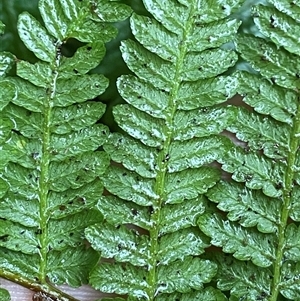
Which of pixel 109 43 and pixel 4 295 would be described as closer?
pixel 4 295

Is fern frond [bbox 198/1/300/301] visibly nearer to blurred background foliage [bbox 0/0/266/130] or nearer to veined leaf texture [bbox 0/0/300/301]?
veined leaf texture [bbox 0/0/300/301]

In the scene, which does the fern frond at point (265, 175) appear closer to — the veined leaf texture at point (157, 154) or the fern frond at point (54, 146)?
the veined leaf texture at point (157, 154)

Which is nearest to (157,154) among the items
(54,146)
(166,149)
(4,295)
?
(166,149)

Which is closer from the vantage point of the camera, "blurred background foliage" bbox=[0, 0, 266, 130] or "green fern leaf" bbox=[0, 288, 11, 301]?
"green fern leaf" bbox=[0, 288, 11, 301]

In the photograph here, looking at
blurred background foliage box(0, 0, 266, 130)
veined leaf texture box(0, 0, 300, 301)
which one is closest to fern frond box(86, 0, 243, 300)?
A: veined leaf texture box(0, 0, 300, 301)

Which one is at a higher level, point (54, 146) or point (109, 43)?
point (109, 43)

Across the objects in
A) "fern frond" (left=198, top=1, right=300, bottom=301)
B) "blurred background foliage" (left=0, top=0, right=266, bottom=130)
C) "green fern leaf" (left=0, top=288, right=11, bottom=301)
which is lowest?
"green fern leaf" (left=0, top=288, right=11, bottom=301)

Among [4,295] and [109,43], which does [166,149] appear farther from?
[4,295]

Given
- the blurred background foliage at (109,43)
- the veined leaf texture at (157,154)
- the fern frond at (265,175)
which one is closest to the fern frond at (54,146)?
the veined leaf texture at (157,154)
